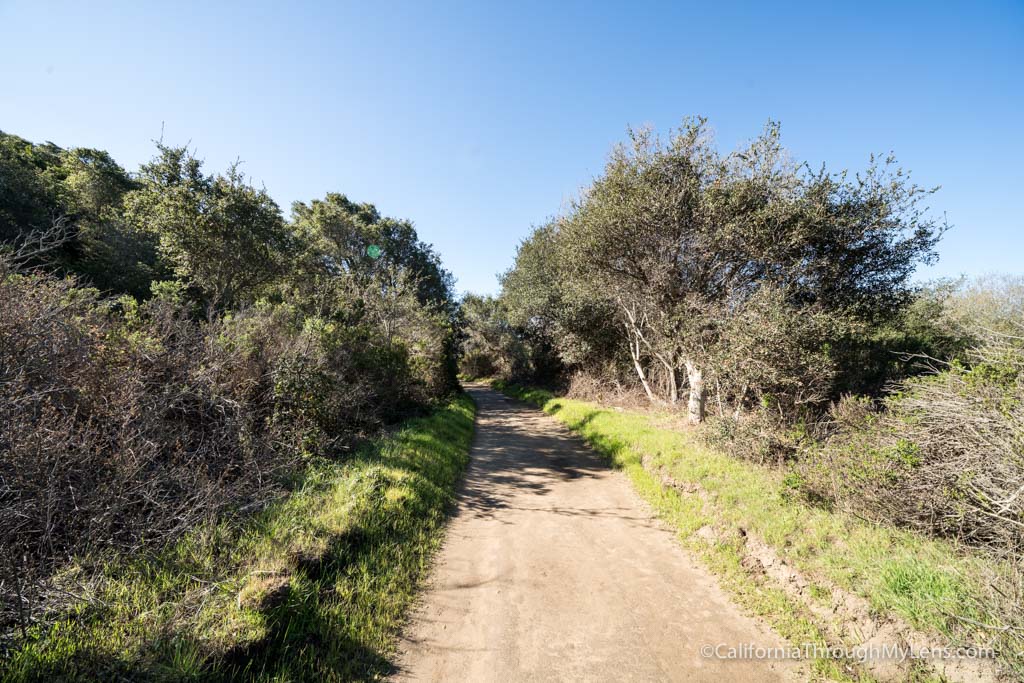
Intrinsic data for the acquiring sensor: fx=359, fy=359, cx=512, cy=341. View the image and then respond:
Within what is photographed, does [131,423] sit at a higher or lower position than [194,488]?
higher

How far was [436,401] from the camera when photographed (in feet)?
53.7

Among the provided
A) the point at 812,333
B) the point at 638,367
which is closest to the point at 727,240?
the point at 812,333

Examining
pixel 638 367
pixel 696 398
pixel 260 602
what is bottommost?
pixel 260 602

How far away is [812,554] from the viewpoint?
4371mm

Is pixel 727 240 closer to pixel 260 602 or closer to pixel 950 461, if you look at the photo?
pixel 950 461

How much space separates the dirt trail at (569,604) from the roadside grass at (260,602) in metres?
0.50

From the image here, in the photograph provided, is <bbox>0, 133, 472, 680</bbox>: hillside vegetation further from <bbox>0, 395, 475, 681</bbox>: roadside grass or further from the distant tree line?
the distant tree line

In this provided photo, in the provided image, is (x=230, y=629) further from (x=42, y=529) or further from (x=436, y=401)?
(x=436, y=401)

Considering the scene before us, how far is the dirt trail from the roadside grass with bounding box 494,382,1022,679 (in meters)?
0.35

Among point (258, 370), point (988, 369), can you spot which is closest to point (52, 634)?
point (258, 370)

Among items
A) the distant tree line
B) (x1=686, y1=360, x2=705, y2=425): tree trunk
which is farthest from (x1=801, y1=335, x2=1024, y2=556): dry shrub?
(x1=686, y1=360, x2=705, y2=425): tree trunk

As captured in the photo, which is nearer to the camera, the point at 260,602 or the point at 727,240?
the point at 260,602

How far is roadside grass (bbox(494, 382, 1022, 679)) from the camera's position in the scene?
124 inches

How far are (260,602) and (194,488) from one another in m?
2.65
